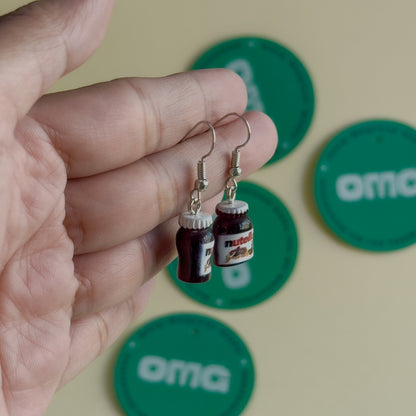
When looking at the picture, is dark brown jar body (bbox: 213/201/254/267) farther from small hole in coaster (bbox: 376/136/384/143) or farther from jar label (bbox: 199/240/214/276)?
small hole in coaster (bbox: 376/136/384/143)

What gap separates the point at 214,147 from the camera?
89 centimetres

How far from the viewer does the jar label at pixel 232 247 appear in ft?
2.88

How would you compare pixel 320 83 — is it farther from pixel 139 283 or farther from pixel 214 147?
pixel 139 283

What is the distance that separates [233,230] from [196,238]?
7cm

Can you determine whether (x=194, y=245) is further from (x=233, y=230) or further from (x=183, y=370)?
(x=183, y=370)

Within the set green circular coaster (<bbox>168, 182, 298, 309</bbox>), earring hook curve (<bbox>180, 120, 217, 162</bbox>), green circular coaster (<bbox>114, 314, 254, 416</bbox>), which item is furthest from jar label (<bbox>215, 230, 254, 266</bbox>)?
green circular coaster (<bbox>114, 314, 254, 416</bbox>)

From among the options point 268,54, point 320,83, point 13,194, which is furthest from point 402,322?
point 13,194

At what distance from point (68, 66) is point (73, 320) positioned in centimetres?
44

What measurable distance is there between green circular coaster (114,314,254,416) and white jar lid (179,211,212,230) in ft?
1.93

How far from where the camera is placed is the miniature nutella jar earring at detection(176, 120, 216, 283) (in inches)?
33.1

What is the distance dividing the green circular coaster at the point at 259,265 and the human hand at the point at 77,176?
359mm

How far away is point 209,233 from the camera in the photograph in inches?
33.7

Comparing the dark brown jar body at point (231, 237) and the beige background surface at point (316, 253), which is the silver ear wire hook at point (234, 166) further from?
the beige background surface at point (316, 253)

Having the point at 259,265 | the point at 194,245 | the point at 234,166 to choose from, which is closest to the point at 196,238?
the point at 194,245
